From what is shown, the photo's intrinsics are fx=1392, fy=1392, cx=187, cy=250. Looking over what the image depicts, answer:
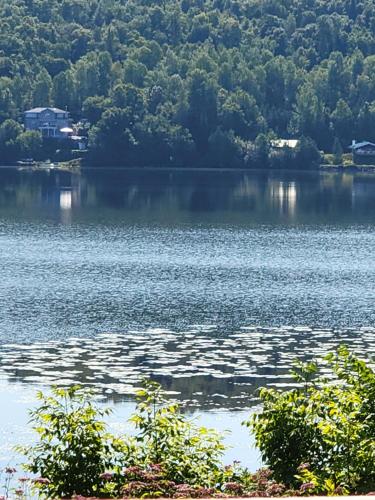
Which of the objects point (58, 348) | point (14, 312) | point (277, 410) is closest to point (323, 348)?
point (58, 348)

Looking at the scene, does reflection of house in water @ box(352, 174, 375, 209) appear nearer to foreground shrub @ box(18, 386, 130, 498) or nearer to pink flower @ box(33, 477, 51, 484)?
foreground shrub @ box(18, 386, 130, 498)

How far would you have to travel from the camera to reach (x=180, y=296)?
244ft

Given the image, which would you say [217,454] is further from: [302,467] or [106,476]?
[106,476]

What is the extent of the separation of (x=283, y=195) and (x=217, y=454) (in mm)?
133152

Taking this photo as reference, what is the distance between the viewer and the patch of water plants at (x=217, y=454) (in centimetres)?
2536

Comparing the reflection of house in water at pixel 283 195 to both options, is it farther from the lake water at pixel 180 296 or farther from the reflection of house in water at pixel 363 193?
the reflection of house in water at pixel 363 193

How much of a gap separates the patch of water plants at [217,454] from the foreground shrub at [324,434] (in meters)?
0.02

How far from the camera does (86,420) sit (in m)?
26.8

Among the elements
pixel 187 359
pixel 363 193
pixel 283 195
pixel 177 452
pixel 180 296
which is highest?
pixel 177 452

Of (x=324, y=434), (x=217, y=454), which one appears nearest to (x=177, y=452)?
(x=217, y=454)

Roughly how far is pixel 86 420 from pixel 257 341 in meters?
33.9

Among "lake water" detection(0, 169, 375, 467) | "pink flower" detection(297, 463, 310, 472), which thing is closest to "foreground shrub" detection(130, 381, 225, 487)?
"pink flower" detection(297, 463, 310, 472)

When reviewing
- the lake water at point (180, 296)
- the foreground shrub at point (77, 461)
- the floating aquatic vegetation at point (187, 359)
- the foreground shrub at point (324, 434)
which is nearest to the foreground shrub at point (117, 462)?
the foreground shrub at point (77, 461)

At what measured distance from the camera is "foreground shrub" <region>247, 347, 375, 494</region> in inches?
1009
